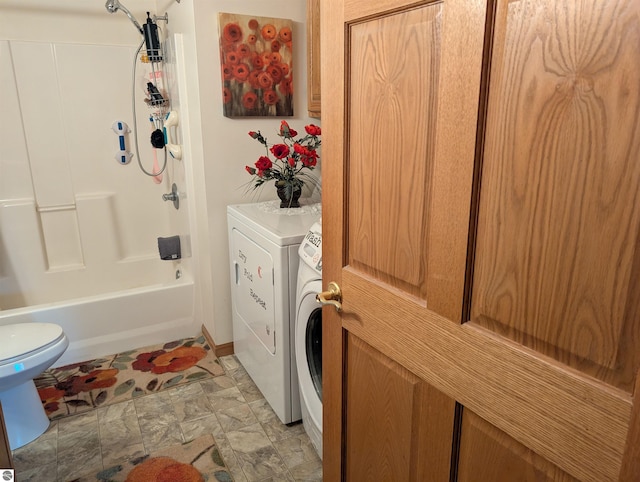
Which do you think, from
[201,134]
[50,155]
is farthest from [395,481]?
[50,155]

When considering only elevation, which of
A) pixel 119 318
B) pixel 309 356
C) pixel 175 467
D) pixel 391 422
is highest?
pixel 391 422

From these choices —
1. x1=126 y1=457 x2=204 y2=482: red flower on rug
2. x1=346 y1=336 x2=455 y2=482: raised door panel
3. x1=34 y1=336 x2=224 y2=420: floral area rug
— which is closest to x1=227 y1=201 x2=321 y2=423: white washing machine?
x1=34 y1=336 x2=224 y2=420: floral area rug

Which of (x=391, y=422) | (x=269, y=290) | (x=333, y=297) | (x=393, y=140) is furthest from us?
(x=269, y=290)

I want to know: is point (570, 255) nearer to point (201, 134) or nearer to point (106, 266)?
point (201, 134)

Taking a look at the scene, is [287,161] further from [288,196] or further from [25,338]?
[25,338]

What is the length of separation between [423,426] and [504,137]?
2.03 ft

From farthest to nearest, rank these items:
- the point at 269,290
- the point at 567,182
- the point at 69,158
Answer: the point at 69,158
the point at 269,290
the point at 567,182

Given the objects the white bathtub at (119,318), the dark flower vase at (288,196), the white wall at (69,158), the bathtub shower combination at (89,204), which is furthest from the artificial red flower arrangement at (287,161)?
the white bathtub at (119,318)

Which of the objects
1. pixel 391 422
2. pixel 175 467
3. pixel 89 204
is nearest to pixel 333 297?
pixel 391 422

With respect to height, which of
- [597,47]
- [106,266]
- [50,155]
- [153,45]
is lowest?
[106,266]

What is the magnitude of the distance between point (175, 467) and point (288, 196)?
1.27m

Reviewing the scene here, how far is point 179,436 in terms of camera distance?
195cm

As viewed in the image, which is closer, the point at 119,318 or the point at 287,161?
the point at 287,161

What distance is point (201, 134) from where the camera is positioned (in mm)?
2277
